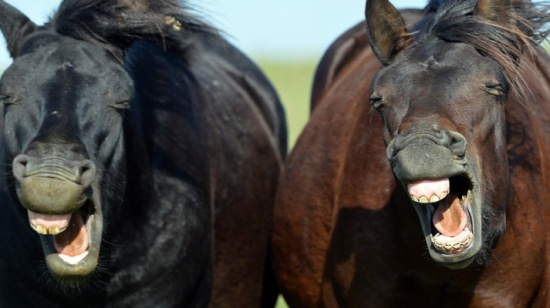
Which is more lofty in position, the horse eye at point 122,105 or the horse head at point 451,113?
the horse head at point 451,113

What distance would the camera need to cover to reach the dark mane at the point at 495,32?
5.42 meters

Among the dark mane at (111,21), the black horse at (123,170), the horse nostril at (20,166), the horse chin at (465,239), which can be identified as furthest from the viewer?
the dark mane at (111,21)

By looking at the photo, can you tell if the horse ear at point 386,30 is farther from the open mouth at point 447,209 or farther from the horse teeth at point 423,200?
the horse teeth at point 423,200

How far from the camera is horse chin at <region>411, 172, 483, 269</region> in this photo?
5.12 metres

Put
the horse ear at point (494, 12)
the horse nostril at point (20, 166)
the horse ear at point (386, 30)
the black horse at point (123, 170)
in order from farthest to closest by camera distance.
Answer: the horse ear at point (386, 30), the horse ear at point (494, 12), the black horse at point (123, 170), the horse nostril at point (20, 166)

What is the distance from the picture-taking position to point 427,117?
5145 mm

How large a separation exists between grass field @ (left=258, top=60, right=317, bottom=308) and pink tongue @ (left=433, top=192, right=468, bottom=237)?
41.4 ft

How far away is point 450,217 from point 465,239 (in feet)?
0.47

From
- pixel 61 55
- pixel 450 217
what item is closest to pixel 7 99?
pixel 61 55

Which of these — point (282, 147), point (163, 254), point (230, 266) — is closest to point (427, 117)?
point (163, 254)

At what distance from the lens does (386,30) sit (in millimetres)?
5723

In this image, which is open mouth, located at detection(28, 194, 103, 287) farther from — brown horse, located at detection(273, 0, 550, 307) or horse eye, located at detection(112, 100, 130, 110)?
brown horse, located at detection(273, 0, 550, 307)

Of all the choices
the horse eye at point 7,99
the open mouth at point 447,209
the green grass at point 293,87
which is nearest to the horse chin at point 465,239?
the open mouth at point 447,209

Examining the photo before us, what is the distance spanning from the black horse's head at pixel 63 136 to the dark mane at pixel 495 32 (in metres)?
1.65
